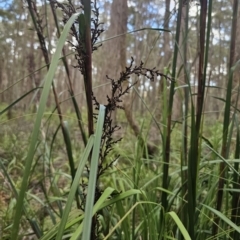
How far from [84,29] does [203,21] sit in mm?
313

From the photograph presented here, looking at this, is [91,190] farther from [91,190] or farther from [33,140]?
Result: [33,140]

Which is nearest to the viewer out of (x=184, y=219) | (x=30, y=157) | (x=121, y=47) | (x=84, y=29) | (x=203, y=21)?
(x=30, y=157)

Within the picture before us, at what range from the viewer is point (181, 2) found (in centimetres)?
79

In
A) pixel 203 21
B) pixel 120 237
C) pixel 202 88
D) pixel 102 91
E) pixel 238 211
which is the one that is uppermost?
pixel 102 91

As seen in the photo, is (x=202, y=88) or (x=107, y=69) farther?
(x=107, y=69)

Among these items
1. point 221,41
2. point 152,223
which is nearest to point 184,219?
point 152,223

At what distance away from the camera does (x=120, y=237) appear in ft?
3.25

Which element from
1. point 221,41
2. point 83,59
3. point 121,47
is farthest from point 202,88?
point 221,41

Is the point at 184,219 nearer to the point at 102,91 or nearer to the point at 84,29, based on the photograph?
the point at 84,29

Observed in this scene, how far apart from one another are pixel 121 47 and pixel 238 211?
148 inches

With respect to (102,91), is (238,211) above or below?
below

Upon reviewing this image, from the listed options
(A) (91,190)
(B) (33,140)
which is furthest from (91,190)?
(B) (33,140)

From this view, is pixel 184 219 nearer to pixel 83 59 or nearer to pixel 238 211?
pixel 238 211

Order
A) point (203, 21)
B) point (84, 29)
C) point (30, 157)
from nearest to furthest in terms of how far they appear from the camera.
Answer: point (30, 157), point (84, 29), point (203, 21)
